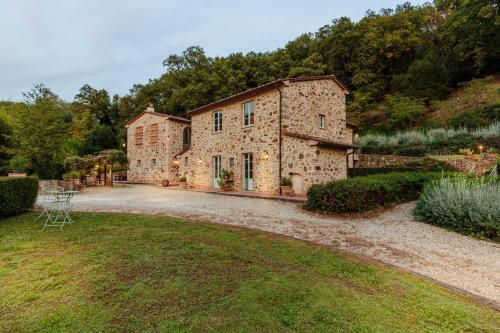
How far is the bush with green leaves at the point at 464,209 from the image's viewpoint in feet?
19.3

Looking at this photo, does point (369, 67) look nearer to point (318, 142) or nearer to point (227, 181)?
point (318, 142)

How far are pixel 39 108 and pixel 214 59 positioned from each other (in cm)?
2062

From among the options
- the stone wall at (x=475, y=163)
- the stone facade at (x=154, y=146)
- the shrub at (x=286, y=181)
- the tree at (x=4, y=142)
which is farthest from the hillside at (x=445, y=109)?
the tree at (x=4, y=142)

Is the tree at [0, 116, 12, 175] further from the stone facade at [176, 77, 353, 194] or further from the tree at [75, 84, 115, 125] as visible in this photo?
the tree at [75, 84, 115, 125]

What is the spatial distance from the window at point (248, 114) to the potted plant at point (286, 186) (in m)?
3.95

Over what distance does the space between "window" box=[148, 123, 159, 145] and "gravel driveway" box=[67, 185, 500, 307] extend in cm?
1433

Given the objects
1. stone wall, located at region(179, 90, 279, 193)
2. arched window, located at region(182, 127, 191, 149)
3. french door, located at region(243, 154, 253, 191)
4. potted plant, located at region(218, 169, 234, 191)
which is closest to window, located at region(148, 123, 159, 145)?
arched window, located at region(182, 127, 191, 149)

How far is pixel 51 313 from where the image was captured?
8.59ft

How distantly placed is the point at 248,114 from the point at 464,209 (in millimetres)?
10652

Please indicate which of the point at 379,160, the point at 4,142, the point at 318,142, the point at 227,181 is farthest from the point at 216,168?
the point at 4,142

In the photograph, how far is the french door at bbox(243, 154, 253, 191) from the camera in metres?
14.5

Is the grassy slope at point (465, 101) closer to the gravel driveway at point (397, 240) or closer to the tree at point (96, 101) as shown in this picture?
the gravel driveway at point (397, 240)

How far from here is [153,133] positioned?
22.7m

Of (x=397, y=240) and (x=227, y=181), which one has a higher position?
(x=227, y=181)
